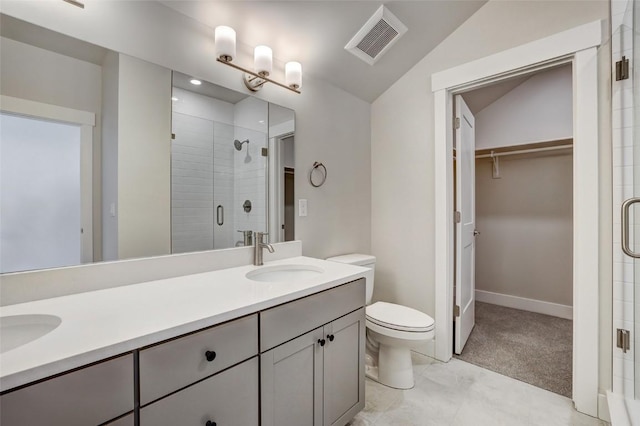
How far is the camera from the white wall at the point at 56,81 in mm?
981

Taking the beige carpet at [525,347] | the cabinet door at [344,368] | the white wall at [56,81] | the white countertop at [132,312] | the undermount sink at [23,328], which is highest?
the white wall at [56,81]

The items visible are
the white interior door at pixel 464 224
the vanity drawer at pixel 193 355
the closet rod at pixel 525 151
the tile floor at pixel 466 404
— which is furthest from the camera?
the closet rod at pixel 525 151

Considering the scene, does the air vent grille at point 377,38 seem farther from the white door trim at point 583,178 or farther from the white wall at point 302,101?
the white door trim at point 583,178

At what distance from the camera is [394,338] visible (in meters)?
1.79

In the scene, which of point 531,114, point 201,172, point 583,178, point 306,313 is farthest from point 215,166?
point 531,114

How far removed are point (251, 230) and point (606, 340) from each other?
2.11 meters

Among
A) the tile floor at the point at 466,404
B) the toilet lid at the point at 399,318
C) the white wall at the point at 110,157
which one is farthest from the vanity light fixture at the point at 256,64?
the tile floor at the point at 466,404

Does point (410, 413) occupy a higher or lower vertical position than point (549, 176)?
lower

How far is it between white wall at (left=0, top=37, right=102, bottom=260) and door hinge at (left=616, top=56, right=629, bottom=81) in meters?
2.52

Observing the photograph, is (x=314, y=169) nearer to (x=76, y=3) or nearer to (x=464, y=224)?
(x=464, y=224)

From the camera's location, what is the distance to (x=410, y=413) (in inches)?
64.2

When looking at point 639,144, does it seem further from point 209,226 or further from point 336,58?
point 209,226

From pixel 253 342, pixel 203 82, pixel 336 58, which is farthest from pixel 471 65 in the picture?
pixel 253 342

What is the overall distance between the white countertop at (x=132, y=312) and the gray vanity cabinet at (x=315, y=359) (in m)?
0.09
